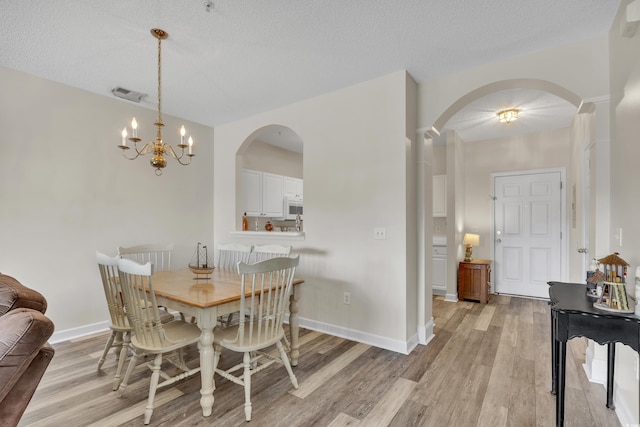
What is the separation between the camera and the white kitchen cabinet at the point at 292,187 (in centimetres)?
562

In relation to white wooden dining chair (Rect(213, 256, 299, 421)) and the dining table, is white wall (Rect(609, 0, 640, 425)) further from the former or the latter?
the dining table

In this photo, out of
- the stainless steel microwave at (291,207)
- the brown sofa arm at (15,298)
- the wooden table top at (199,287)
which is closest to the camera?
the brown sofa arm at (15,298)

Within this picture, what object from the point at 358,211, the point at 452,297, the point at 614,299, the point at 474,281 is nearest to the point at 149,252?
the point at 358,211

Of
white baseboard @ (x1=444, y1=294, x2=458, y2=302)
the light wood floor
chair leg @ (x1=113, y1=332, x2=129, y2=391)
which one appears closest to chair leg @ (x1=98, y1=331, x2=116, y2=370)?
the light wood floor

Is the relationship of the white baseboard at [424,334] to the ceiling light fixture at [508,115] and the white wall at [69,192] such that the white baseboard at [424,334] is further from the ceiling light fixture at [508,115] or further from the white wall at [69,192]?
the white wall at [69,192]

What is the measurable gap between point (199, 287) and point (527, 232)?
4.98 metres

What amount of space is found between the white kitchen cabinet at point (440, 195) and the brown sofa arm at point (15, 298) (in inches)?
201

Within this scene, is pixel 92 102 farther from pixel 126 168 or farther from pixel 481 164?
pixel 481 164

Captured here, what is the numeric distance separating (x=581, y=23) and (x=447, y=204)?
299 centimetres

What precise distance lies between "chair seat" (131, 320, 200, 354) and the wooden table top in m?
0.26

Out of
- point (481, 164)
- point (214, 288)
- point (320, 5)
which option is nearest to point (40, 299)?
point (214, 288)

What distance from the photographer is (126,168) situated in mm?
3650

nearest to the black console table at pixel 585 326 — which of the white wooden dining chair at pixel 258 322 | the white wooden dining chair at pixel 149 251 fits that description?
the white wooden dining chair at pixel 258 322

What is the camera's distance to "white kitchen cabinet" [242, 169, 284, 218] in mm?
4801
